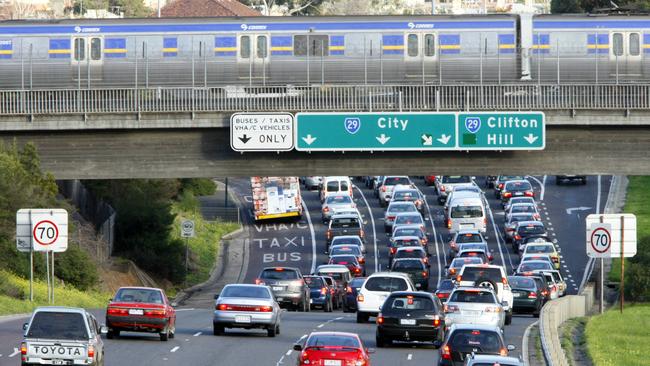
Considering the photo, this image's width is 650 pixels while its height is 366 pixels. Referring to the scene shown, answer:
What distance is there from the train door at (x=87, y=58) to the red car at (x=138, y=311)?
21186 millimetres

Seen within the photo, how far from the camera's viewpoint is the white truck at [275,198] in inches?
3182

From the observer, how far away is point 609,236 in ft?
141

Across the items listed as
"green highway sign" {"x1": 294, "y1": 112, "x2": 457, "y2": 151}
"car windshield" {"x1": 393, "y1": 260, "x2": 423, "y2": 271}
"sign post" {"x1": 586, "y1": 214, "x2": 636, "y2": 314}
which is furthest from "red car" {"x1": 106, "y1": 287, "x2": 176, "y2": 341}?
"car windshield" {"x1": 393, "y1": 260, "x2": 423, "y2": 271}

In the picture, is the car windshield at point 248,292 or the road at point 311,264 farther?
the car windshield at point 248,292

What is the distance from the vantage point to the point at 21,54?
174ft

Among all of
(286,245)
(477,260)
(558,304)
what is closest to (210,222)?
(286,245)

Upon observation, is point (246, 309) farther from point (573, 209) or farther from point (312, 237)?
point (573, 209)

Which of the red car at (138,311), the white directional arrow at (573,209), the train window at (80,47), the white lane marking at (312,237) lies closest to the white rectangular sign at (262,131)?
the train window at (80,47)

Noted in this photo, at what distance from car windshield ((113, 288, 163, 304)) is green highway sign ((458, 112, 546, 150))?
19.5 metres

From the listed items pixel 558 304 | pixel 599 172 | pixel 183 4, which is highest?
pixel 183 4

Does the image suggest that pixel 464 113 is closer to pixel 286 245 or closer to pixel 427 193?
pixel 286 245

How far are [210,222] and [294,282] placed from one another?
39249 millimetres

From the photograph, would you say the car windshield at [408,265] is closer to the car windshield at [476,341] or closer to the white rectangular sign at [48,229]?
the white rectangular sign at [48,229]

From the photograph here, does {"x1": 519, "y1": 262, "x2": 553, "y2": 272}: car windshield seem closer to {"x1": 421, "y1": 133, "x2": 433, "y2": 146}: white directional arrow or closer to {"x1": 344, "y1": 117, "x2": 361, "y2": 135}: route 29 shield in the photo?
{"x1": 421, "y1": 133, "x2": 433, "y2": 146}: white directional arrow
